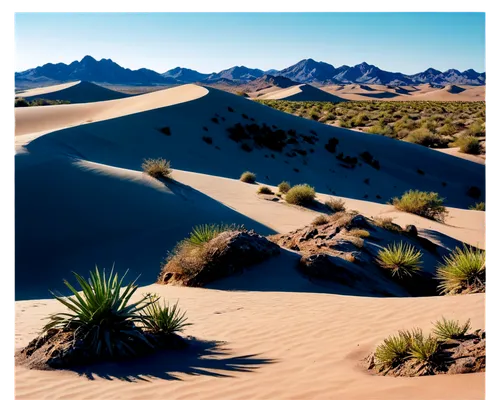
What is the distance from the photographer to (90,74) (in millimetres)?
150375

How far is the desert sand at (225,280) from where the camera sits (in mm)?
5094

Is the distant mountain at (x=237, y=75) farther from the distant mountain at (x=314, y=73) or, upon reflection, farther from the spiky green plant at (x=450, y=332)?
the spiky green plant at (x=450, y=332)

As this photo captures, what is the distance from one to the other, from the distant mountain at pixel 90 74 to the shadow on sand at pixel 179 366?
135542 millimetres

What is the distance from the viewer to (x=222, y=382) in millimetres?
5148

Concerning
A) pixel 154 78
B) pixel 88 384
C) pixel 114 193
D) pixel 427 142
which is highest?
pixel 154 78

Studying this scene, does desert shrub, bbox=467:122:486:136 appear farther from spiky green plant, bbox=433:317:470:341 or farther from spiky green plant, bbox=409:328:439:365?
spiky green plant, bbox=409:328:439:365

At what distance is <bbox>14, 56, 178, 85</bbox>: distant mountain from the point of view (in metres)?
143

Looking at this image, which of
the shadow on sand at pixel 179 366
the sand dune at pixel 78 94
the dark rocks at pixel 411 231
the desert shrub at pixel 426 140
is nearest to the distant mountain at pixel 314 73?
the sand dune at pixel 78 94

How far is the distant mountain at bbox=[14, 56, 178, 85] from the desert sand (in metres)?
113
